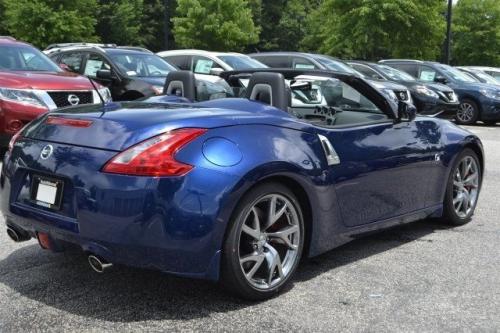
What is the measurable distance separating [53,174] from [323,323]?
1606mm

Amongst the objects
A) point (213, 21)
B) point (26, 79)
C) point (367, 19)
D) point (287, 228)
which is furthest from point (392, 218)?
point (213, 21)

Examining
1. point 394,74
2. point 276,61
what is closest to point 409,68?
point 394,74

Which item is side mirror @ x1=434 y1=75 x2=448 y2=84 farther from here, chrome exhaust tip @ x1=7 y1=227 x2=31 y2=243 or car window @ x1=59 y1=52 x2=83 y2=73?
chrome exhaust tip @ x1=7 y1=227 x2=31 y2=243

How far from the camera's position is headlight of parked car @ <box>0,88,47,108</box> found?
8.08 metres

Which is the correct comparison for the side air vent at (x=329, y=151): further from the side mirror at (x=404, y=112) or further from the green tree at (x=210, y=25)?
the green tree at (x=210, y=25)

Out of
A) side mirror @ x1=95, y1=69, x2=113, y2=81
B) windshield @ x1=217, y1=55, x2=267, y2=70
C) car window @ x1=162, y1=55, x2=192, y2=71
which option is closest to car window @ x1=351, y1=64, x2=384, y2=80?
windshield @ x1=217, y1=55, x2=267, y2=70

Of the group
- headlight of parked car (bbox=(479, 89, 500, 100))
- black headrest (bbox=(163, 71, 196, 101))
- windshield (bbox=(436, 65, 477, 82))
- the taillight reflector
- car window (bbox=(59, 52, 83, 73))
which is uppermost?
black headrest (bbox=(163, 71, 196, 101))

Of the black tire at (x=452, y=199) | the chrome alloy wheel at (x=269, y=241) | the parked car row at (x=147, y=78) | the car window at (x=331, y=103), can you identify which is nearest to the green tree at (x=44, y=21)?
the parked car row at (x=147, y=78)

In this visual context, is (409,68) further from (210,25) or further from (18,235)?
(210,25)

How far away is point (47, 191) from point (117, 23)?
5019cm

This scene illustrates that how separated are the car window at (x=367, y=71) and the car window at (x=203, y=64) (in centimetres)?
438

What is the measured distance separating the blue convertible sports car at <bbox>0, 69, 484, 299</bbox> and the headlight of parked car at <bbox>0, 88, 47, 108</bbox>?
4132mm

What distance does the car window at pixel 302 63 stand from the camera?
14259mm

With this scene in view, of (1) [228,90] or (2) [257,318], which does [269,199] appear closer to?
(2) [257,318]
